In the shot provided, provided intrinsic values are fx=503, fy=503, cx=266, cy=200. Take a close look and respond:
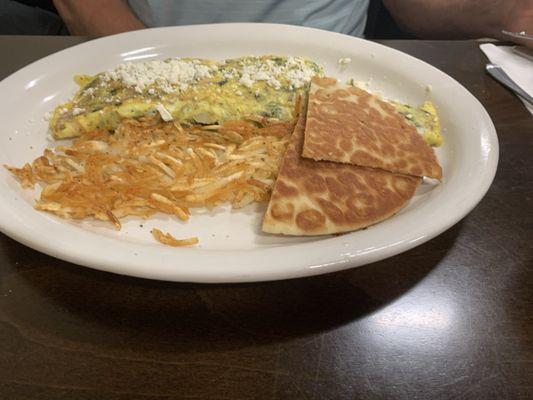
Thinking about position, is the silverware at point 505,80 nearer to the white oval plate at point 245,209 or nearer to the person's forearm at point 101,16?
the white oval plate at point 245,209

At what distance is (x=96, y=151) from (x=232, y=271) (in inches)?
25.8

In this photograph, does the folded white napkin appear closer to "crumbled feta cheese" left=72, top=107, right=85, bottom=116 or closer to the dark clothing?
"crumbled feta cheese" left=72, top=107, right=85, bottom=116

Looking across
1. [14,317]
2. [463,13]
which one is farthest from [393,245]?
[463,13]

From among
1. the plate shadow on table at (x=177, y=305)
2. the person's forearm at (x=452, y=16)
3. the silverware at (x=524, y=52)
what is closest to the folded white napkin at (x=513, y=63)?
the silverware at (x=524, y=52)

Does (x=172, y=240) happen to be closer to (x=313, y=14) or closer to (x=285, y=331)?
(x=285, y=331)

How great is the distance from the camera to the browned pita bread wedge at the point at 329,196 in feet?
3.63

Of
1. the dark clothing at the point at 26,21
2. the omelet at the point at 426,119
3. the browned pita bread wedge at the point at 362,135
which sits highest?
the browned pita bread wedge at the point at 362,135

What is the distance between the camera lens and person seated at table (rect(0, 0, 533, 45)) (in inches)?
83.8

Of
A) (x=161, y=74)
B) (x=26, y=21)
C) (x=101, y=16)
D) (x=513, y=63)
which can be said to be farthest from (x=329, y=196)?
(x=26, y=21)

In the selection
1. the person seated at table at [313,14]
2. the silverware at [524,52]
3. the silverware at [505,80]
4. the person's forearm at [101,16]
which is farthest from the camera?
the person's forearm at [101,16]

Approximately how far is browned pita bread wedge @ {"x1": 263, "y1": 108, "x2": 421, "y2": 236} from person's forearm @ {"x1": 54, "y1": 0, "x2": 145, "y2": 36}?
1380 millimetres

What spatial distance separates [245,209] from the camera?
1.24 m

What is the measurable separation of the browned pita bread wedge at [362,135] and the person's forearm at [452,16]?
44.1 inches

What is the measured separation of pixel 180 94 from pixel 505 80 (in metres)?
1.16
